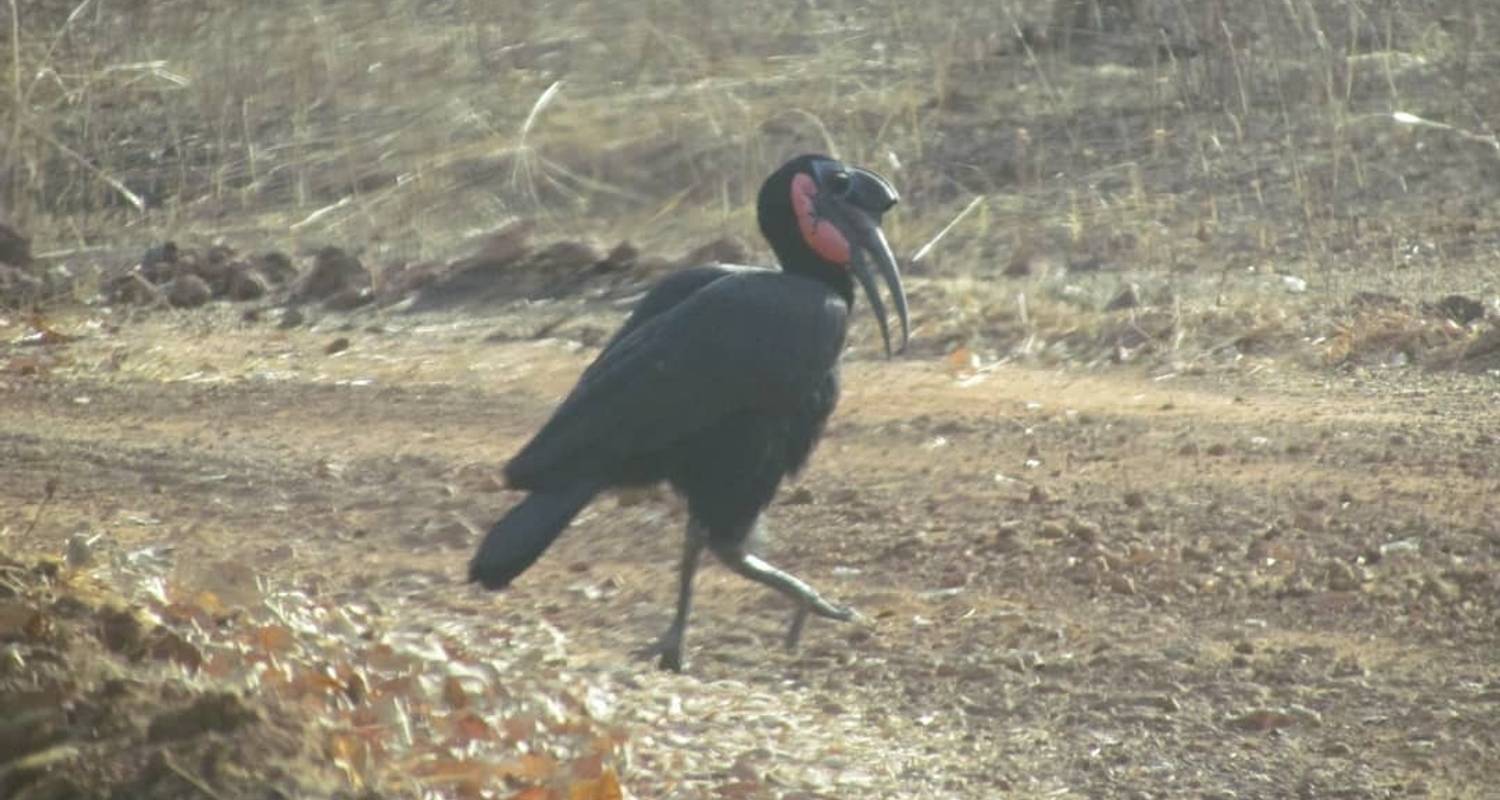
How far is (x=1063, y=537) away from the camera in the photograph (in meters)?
6.27

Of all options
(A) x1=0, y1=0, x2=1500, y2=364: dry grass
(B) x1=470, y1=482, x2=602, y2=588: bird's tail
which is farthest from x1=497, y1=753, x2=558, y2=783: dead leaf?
(A) x1=0, y1=0, x2=1500, y2=364: dry grass

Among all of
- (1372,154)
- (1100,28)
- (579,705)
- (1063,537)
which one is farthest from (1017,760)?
(1100,28)

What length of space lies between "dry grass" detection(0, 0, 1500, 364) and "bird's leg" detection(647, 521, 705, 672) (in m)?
3.13

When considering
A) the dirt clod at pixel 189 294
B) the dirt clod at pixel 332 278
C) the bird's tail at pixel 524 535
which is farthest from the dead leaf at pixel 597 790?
the dirt clod at pixel 189 294

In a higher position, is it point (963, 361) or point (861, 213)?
point (861, 213)

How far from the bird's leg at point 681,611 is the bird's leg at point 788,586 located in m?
0.05

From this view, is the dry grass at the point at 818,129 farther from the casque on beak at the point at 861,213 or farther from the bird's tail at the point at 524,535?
the bird's tail at the point at 524,535

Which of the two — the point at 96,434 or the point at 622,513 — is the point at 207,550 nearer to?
the point at 622,513

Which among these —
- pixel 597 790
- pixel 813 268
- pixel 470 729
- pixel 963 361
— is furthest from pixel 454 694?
pixel 963 361

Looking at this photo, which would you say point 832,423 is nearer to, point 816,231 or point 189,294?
point 816,231

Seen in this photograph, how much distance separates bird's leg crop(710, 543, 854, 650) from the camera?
5.67 meters

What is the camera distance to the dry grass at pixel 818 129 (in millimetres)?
9648

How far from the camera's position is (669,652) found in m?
5.60

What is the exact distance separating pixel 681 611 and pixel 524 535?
1.60 ft
